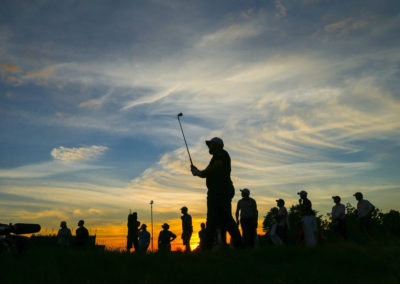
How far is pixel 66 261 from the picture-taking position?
6.65 m

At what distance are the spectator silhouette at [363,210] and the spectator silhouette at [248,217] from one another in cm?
421

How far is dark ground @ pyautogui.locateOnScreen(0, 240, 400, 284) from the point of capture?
5.59 meters

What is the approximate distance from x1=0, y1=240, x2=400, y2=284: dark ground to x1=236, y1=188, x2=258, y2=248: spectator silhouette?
470 cm

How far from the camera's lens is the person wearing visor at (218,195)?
337 inches

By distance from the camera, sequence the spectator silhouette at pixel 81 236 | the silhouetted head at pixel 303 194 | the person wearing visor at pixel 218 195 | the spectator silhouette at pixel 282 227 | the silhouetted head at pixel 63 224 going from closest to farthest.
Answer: the person wearing visor at pixel 218 195 → the silhouetted head at pixel 303 194 → the spectator silhouette at pixel 282 227 → the spectator silhouette at pixel 81 236 → the silhouetted head at pixel 63 224

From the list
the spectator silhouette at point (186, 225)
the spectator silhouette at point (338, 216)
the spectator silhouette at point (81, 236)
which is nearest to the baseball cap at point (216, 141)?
the spectator silhouette at point (186, 225)

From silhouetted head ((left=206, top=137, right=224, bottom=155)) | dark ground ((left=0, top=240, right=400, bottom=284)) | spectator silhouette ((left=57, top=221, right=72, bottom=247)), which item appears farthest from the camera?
spectator silhouette ((left=57, top=221, right=72, bottom=247))

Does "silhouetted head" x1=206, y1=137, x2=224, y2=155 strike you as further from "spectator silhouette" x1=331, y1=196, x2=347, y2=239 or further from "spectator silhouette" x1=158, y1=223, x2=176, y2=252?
"spectator silhouette" x1=331, y1=196, x2=347, y2=239

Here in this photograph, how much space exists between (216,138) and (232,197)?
4.18 feet

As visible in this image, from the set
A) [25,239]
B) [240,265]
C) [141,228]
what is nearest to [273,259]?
[240,265]

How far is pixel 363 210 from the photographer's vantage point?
14602 millimetres

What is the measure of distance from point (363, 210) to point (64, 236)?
36.1 ft

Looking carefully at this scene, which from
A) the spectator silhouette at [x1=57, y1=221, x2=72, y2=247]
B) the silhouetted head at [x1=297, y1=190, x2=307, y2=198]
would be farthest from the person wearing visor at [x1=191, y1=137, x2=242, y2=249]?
the spectator silhouette at [x1=57, y1=221, x2=72, y2=247]

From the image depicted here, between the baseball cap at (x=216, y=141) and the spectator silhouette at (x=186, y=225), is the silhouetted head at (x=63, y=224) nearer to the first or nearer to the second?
the spectator silhouette at (x=186, y=225)
